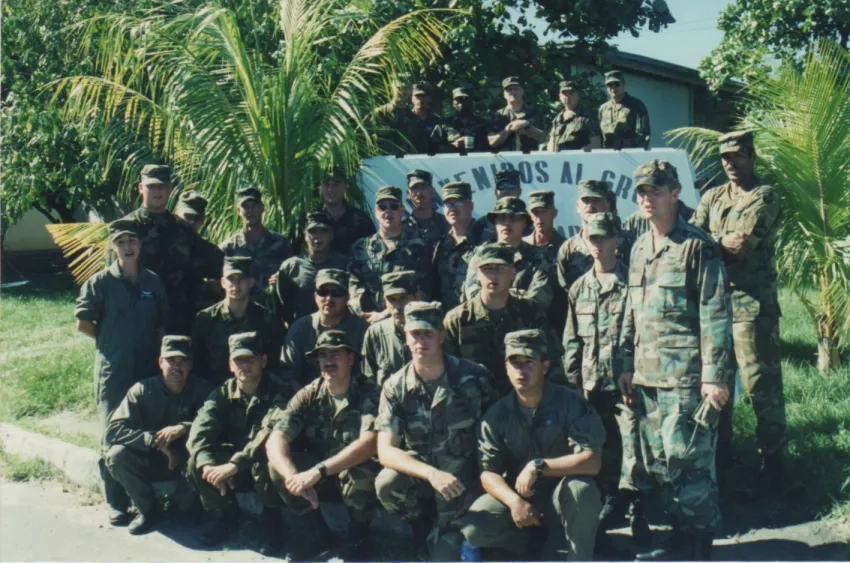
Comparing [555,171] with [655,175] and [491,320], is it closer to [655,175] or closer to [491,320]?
[491,320]

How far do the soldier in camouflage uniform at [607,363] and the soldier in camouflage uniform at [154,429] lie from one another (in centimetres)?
229

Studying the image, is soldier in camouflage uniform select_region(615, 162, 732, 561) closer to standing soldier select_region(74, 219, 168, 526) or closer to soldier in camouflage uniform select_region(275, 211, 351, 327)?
soldier in camouflage uniform select_region(275, 211, 351, 327)

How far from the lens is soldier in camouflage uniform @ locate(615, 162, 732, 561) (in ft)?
15.3

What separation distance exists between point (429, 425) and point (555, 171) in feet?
9.26

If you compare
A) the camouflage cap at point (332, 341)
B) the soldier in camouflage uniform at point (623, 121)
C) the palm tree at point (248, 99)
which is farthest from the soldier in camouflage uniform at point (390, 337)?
the soldier in camouflage uniform at point (623, 121)

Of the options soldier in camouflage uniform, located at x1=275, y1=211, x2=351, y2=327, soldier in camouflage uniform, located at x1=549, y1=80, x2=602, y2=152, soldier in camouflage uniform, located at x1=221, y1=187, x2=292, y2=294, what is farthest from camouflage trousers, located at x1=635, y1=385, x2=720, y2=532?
soldier in camouflage uniform, located at x1=549, y1=80, x2=602, y2=152

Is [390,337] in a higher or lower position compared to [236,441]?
higher

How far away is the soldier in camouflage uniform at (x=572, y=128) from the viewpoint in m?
8.55

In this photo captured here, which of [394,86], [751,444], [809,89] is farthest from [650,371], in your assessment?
[394,86]

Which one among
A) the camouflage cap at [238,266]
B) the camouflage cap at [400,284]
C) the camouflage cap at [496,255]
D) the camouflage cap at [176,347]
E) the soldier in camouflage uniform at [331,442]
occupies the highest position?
the camouflage cap at [496,255]

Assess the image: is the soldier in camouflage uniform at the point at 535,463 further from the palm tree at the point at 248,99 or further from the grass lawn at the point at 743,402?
the palm tree at the point at 248,99

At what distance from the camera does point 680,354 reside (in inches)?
189

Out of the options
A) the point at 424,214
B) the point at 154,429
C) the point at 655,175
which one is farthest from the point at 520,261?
the point at 154,429

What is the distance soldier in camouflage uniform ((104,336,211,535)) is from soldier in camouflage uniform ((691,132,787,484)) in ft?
10.6
